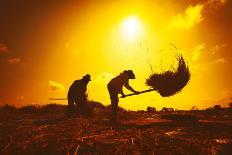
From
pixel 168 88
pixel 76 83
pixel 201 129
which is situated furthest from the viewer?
pixel 76 83

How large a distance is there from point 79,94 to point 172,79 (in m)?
3.73

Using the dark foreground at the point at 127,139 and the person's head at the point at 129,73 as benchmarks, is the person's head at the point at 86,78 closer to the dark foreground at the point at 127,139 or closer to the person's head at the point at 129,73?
the person's head at the point at 129,73

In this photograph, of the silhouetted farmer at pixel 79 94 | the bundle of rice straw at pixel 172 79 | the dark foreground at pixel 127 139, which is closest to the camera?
the dark foreground at pixel 127 139

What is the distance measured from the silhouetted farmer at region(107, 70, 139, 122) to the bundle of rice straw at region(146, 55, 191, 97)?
0.83 metres

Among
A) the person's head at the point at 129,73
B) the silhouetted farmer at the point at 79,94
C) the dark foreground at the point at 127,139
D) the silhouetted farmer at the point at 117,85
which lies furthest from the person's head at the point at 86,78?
the dark foreground at the point at 127,139

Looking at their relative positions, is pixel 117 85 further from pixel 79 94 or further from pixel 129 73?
pixel 79 94

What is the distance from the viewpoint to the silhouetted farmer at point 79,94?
36.5ft

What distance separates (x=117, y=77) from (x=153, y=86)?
1230 millimetres

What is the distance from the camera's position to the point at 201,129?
24.3 ft

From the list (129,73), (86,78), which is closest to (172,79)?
(129,73)

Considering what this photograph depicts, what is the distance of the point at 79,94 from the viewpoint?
1108 cm

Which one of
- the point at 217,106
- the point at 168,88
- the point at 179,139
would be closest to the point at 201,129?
the point at 179,139

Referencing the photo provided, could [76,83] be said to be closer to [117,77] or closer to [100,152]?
[117,77]

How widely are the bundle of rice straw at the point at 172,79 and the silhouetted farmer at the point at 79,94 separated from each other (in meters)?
2.92
